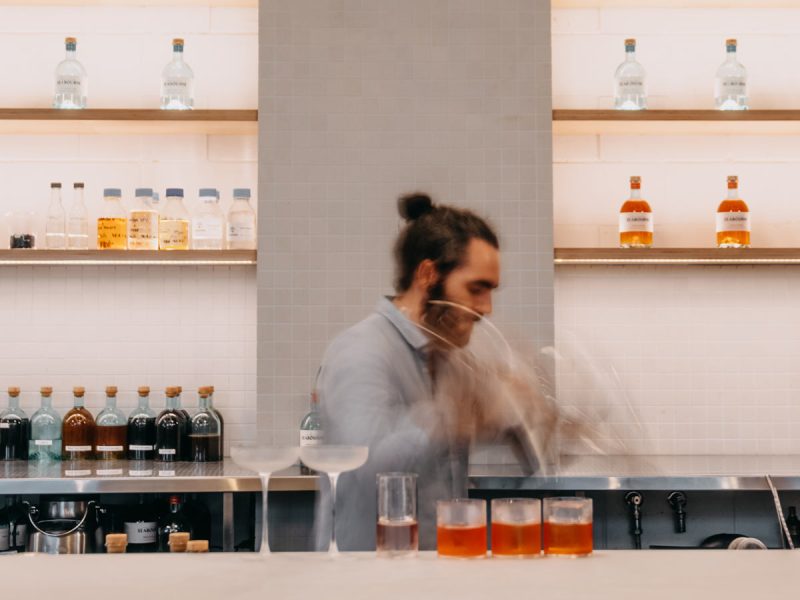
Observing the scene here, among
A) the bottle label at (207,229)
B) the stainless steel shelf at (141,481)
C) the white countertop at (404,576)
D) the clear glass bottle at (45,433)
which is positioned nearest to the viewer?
the white countertop at (404,576)

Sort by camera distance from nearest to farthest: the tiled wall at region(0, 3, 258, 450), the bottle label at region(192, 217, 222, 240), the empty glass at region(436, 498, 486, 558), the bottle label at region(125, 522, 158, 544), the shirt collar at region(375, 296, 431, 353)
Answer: the empty glass at region(436, 498, 486, 558)
the shirt collar at region(375, 296, 431, 353)
the bottle label at region(125, 522, 158, 544)
the bottle label at region(192, 217, 222, 240)
the tiled wall at region(0, 3, 258, 450)

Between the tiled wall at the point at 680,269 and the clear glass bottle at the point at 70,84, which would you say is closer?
the clear glass bottle at the point at 70,84

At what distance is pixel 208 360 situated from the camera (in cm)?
359

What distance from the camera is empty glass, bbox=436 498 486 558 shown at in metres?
1.52

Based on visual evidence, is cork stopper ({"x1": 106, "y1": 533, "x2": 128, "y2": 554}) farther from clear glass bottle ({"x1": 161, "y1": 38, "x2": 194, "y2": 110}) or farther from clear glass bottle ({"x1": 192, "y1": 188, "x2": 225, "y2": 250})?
clear glass bottle ({"x1": 161, "y1": 38, "x2": 194, "y2": 110})

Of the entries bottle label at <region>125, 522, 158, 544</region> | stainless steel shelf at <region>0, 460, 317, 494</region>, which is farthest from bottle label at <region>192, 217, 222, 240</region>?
bottle label at <region>125, 522, 158, 544</region>

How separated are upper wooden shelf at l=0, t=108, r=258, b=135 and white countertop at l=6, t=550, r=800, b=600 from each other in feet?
6.83

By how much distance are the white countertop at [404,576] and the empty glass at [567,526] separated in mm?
29

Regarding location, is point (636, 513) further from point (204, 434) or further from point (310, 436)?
point (204, 434)

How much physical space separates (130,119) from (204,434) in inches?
42.6

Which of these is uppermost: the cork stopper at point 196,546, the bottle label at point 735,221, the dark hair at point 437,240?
the bottle label at point 735,221

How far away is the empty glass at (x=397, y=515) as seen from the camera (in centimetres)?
156

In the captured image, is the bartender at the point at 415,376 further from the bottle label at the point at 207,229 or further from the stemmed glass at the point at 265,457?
the bottle label at the point at 207,229

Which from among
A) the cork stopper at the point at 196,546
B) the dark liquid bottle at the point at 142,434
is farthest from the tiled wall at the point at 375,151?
the cork stopper at the point at 196,546
